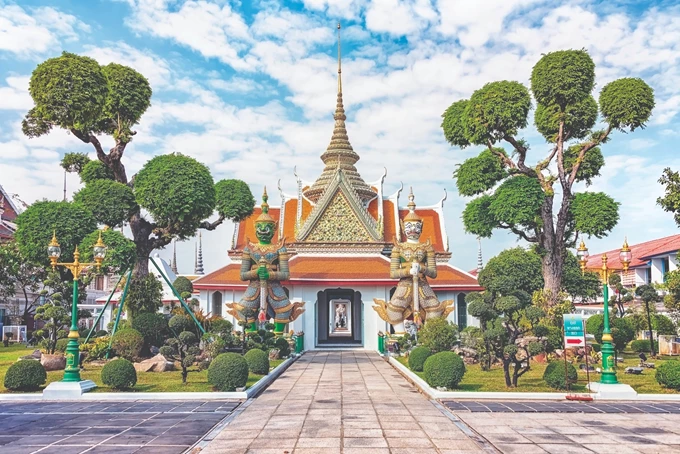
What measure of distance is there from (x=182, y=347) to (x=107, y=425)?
204 inches

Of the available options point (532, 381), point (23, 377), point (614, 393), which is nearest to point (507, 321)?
point (532, 381)

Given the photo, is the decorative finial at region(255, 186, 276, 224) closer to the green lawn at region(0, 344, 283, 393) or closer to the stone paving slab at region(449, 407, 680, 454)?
the green lawn at region(0, 344, 283, 393)

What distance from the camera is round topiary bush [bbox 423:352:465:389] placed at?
11.7m

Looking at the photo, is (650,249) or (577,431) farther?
(650,249)

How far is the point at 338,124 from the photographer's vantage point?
33.5m

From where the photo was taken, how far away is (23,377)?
472 inches

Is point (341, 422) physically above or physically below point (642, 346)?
below

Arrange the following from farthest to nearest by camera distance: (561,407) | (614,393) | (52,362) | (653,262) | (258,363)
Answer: (653,262), (52,362), (258,363), (614,393), (561,407)

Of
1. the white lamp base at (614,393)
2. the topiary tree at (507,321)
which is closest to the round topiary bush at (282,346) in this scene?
the topiary tree at (507,321)

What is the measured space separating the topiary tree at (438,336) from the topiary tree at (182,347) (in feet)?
21.9

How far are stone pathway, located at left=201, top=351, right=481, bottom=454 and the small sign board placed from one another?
3.34 metres

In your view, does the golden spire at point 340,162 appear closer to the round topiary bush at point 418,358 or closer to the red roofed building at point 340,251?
the red roofed building at point 340,251

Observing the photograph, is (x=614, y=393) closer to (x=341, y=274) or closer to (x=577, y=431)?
(x=577, y=431)

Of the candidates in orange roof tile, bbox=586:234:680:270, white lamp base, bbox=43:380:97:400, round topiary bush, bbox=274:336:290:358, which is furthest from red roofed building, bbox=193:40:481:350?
white lamp base, bbox=43:380:97:400
